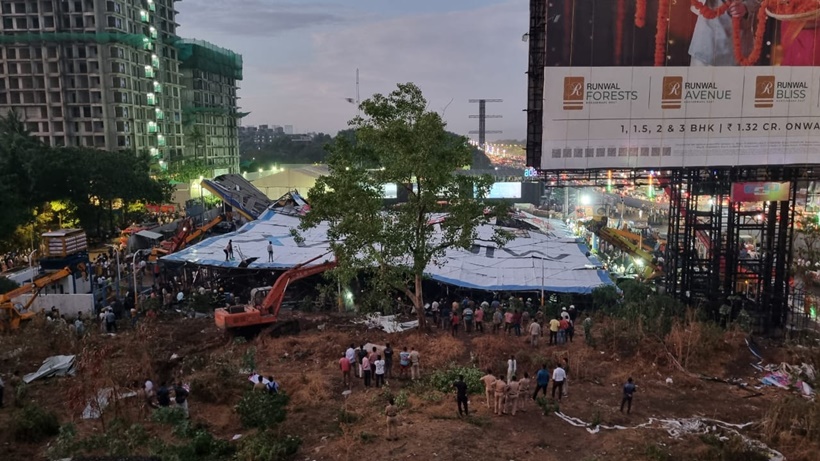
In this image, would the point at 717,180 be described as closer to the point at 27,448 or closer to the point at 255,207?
the point at 27,448

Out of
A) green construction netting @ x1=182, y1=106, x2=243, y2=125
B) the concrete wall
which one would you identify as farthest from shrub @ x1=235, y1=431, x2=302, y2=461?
Answer: green construction netting @ x1=182, y1=106, x2=243, y2=125

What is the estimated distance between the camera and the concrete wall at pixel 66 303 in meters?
22.2

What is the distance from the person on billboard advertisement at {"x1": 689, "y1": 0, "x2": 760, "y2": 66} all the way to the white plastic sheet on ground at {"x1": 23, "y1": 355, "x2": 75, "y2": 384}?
22045mm

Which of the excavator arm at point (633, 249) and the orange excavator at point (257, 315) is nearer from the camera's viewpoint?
the orange excavator at point (257, 315)

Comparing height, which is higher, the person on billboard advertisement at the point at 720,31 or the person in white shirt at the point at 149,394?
the person on billboard advertisement at the point at 720,31

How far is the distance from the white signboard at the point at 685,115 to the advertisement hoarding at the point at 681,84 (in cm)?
3

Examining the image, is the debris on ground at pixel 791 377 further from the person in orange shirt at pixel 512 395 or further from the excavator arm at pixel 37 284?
the excavator arm at pixel 37 284

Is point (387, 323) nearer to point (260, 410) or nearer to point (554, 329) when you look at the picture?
point (554, 329)

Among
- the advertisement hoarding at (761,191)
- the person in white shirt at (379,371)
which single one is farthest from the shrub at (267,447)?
the advertisement hoarding at (761,191)

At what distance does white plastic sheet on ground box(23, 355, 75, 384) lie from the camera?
15.8m

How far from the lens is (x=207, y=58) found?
88188 mm

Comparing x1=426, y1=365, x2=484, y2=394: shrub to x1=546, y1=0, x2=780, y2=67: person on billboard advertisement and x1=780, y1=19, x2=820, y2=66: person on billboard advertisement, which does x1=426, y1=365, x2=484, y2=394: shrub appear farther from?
x1=780, y1=19, x2=820, y2=66: person on billboard advertisement

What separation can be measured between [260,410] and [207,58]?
86.4 meters

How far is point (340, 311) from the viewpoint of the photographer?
23328 millimetres
